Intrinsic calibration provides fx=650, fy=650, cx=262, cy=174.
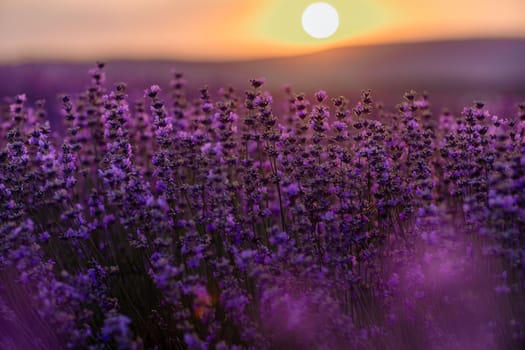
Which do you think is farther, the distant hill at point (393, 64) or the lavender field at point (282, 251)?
the distant hill at point (393, 64)

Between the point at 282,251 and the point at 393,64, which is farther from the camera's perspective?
the point at 393,64

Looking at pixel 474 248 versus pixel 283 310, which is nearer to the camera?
pixel 283 310

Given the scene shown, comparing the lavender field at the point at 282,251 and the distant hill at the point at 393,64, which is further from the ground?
the lavender field at the point at 282,251

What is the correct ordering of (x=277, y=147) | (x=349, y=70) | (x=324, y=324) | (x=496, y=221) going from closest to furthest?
1. (x=496, y=221)
2. (x=324, y=324)
3. (x=277, y=147)
4. (x=349, y=70)

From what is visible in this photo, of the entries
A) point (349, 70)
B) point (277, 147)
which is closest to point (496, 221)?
point (277, 147)

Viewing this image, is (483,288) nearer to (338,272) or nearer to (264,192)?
(338,272)

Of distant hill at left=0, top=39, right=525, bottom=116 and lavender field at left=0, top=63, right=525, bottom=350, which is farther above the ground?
lavender field at left=0, top=63, right=525, bottom=350

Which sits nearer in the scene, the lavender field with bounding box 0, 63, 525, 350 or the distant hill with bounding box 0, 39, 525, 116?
the lavender field with bounding box 0, 63, 525, 350

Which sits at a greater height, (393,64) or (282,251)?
(282,251)
